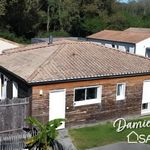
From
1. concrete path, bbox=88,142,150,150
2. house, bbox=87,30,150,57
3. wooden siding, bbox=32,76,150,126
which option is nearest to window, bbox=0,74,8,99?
wooden siding, bbox=32,76,150,126

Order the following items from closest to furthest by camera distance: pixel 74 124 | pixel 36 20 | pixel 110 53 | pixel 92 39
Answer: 1. pixel 74 124
2. pixel 110 53
3. pixel 92 39
4. pixel 36 20

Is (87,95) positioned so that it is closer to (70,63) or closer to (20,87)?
(70,63)

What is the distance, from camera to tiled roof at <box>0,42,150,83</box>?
19375 millimetres

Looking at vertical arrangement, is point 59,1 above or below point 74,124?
above

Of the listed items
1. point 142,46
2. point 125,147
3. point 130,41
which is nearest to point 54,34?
point 130,41

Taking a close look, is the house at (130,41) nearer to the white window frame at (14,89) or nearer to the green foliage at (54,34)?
the green foliage at (54,34)

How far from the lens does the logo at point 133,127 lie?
18453 mm

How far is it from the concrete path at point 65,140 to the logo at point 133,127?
2795 millimetres

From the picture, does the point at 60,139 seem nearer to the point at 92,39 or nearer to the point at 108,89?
the point at 108,89

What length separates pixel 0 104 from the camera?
17812 millimetres

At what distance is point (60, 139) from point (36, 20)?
4400 centimetres

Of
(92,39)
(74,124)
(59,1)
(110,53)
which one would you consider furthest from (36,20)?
(74,124)

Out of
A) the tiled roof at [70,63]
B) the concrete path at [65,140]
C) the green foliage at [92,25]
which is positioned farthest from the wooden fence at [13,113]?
the green foliage at [92,25]

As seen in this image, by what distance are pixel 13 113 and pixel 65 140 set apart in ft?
9.26
